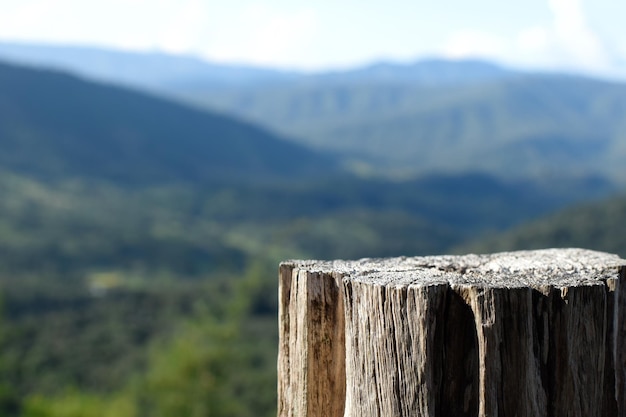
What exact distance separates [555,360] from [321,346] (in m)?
0.65

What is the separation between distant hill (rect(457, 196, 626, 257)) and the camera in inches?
2539

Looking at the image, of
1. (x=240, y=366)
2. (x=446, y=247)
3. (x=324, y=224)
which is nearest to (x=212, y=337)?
(x=240, y=366)

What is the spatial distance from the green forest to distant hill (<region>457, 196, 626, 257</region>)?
27 centimetres

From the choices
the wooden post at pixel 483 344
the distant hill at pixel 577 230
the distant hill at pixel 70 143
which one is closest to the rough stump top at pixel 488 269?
the wooden post at pixel 483 344

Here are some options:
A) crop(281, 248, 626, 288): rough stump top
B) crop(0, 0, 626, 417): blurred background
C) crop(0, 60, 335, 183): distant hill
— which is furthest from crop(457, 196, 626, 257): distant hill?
crop(0, 60, 335, 183): distant hill

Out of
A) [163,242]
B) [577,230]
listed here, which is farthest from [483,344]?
[163,242]

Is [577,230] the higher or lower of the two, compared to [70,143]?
lower

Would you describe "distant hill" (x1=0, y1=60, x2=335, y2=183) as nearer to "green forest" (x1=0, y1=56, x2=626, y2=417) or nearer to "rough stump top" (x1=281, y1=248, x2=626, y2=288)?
"green forest" (x1=0, y1=56, x2=626, y2=417)

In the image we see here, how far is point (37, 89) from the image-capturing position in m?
189

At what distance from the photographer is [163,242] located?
10644 centimetres

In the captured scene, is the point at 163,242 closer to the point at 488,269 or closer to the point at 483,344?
A: the point at 488,269

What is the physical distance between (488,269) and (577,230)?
7073 cm

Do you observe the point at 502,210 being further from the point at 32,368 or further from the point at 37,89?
the point at 32,368

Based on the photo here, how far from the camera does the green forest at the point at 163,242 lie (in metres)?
40.3
